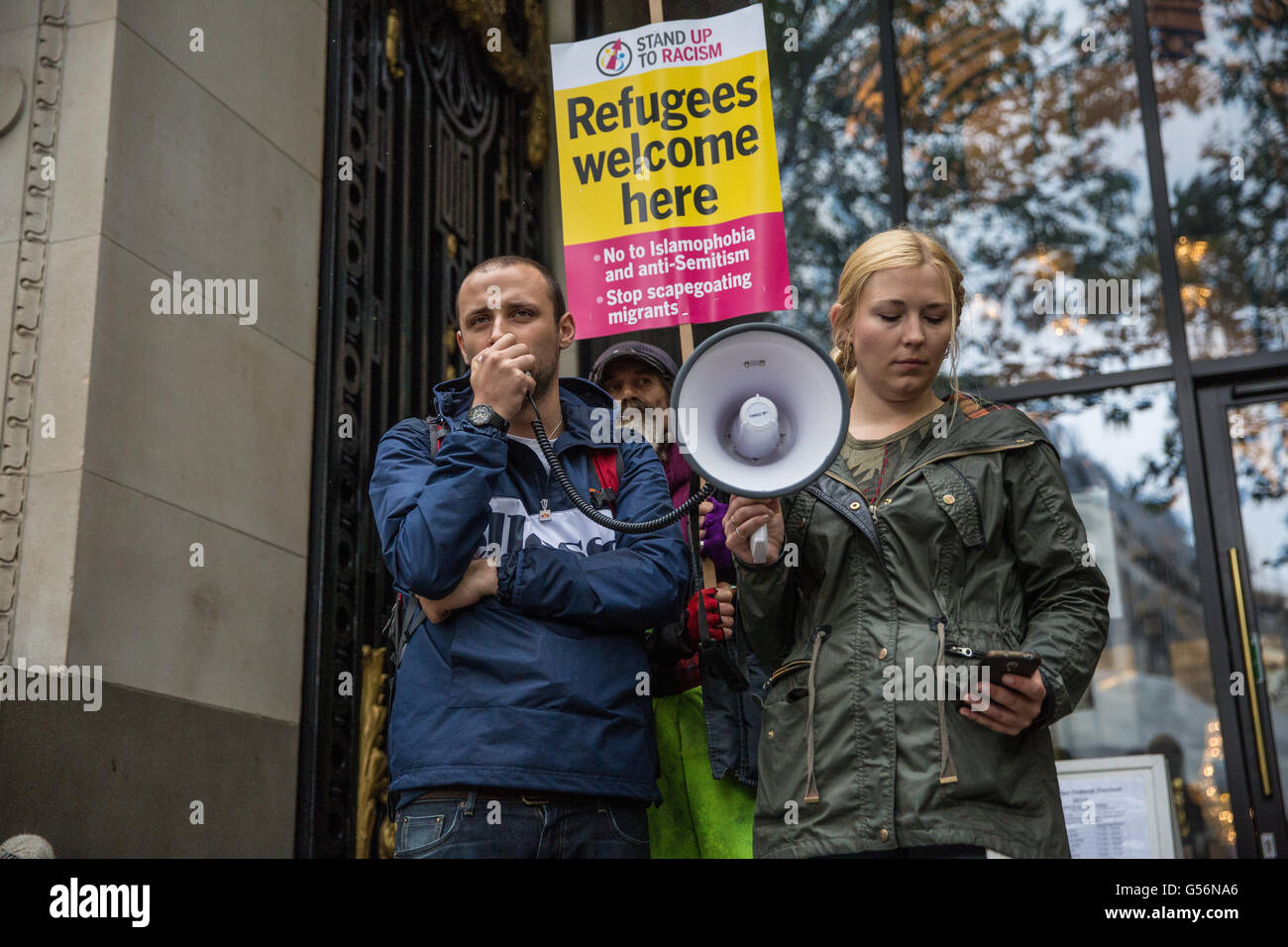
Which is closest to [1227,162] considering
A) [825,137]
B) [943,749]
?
[825,137]

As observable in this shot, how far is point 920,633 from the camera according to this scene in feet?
8.75

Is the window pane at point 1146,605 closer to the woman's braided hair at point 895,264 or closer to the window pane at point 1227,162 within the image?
the window pane at point 1227,162

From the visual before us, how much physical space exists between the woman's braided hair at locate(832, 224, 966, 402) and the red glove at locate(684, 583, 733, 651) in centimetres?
71

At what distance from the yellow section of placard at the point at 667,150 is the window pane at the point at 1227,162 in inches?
103

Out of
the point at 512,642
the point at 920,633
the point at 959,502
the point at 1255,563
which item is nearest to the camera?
the point at 920,633

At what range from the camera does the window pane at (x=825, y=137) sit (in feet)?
23.0

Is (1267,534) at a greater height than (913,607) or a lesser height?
greater

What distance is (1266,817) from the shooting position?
19.0ft

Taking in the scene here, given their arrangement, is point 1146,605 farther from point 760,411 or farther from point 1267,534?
point 760,411

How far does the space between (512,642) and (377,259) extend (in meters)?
3.08

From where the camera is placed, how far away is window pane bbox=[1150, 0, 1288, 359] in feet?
21.3

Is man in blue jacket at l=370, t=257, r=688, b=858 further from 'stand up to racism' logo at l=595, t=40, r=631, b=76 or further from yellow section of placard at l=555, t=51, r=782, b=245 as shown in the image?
'stand up to racism' logo at l=595, t=40, r=631, b=76

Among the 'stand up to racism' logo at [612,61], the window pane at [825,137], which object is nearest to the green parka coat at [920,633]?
the 'stand up to racism' logo at [612,61]

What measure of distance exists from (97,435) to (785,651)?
2.23m
